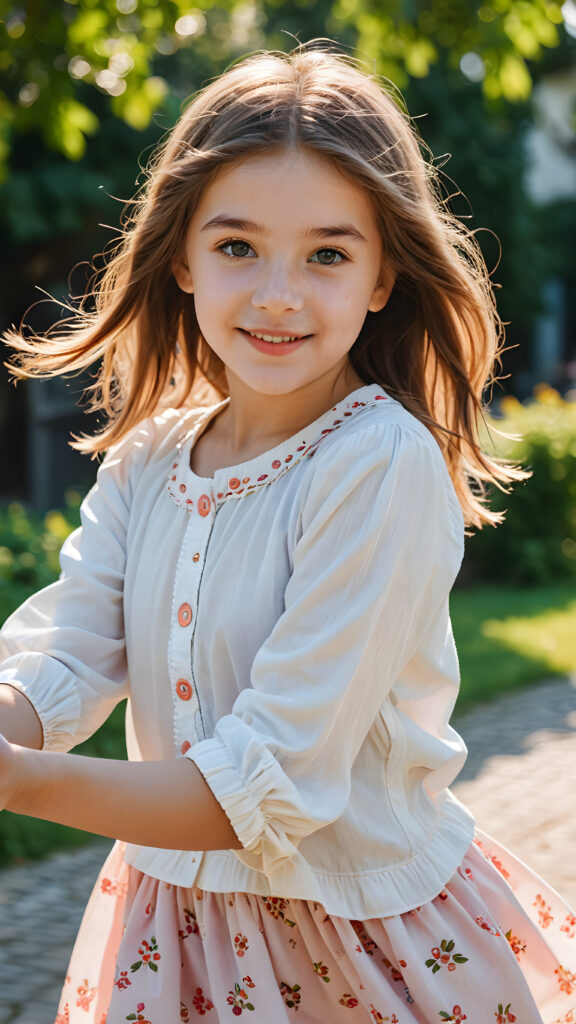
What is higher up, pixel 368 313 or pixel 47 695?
pixel 368 313

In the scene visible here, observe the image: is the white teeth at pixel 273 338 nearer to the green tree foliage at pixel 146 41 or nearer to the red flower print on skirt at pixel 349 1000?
the red flower print on skirt at pixel 349 1000

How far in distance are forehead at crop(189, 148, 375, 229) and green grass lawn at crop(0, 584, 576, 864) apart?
2.78 meters

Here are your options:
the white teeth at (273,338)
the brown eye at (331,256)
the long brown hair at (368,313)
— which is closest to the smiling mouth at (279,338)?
the white teeth at (273,338)

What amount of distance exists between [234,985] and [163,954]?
0.12m

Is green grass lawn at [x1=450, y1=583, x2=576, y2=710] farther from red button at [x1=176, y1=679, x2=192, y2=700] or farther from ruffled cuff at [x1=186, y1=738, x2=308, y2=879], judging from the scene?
ruffled cuff at [x1=186, y1=738, x2=308, y2=879]

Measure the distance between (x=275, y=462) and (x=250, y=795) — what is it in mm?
526

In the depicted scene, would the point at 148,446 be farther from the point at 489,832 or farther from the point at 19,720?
the point at 489,832

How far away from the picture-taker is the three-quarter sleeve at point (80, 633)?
1654 millimetres

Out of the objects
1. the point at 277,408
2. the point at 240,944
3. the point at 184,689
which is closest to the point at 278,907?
the point at 240,944

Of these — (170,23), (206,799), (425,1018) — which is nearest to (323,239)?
(206,799)

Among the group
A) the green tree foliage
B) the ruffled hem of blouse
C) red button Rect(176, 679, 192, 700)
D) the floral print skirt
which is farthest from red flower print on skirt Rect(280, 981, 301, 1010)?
the green tree foliage

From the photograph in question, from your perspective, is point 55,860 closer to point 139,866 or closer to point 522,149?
point 139,866

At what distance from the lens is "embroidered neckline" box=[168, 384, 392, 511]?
168 cm

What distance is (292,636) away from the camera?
1.46 metres
